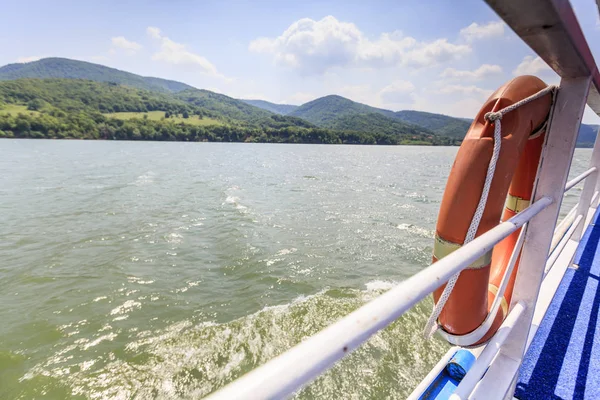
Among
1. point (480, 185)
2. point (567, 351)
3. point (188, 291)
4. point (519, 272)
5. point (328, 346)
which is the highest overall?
point (480, 185)

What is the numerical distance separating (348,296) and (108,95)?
12629 cm

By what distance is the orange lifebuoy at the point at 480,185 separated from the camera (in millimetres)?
1044

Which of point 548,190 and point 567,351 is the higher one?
point 548,190

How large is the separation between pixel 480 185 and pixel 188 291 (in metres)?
4.54

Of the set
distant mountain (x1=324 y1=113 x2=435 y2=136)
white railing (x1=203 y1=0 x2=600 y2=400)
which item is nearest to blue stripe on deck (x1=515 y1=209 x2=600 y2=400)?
white railing (x1=203 y1=0 x2=600 y2=400)

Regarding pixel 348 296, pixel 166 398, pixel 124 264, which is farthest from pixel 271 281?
pixel 124 264

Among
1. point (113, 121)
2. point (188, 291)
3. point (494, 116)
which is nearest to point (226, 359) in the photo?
point (188, 291)

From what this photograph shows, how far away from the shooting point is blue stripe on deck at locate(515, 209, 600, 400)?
1.47m

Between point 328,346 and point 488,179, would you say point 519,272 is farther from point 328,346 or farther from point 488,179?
point 328,346

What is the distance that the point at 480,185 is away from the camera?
3.39ft

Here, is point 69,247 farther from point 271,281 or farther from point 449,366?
point 449,366

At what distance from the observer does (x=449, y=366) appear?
1.53 m

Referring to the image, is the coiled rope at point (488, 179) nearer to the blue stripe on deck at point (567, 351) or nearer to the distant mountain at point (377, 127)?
the blue stripe on deck at point (567, 351)

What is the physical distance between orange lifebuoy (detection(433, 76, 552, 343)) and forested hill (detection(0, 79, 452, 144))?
71385mm
